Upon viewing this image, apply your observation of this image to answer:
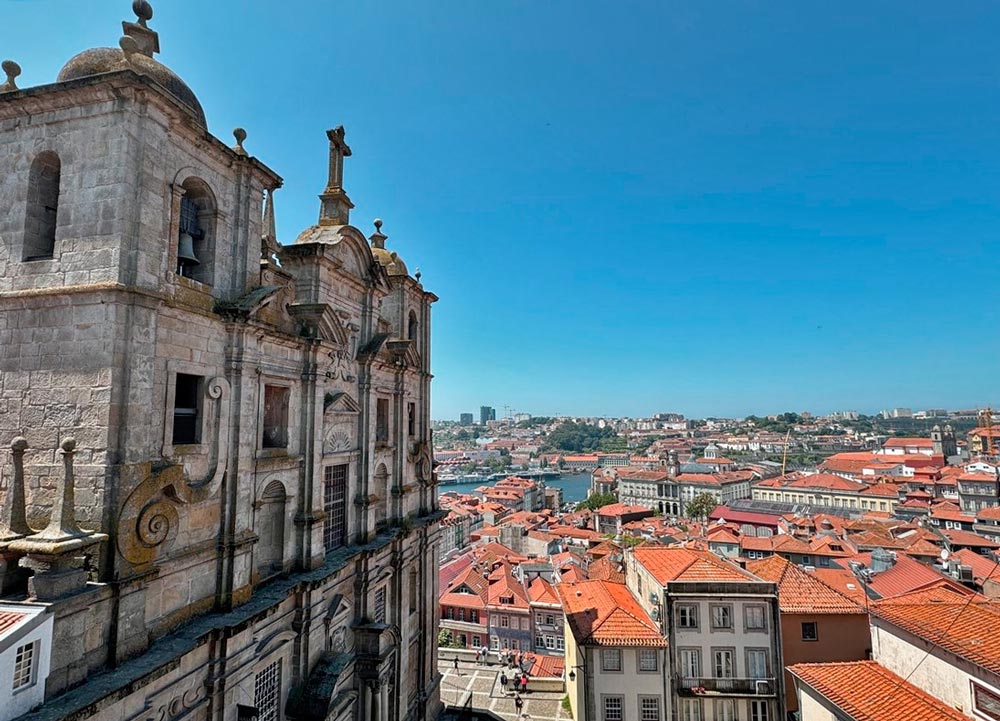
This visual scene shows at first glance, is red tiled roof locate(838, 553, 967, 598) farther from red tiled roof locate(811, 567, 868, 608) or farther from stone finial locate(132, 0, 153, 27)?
stone finial locate(132, 0, 153, 27)

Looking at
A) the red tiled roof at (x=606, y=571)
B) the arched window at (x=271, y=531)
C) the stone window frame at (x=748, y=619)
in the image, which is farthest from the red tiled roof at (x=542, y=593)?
the arched window at (x=271, y=531)

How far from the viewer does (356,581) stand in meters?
17.2

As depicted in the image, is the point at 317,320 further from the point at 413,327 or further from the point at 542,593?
the point at 542,593

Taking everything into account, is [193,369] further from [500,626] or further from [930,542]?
[930,542]

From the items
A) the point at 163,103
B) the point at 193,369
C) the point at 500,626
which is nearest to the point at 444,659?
the point at 500,626

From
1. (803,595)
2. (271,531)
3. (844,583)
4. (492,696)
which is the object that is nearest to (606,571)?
(492,696)

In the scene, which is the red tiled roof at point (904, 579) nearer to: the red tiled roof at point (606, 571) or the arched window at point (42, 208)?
the red tiled roof at point (606, 571)

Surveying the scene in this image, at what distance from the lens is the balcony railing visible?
21781 millimetres

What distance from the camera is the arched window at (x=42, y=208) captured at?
10086 millimetres

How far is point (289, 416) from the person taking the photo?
14.1 metres

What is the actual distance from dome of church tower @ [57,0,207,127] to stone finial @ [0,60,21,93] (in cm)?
69

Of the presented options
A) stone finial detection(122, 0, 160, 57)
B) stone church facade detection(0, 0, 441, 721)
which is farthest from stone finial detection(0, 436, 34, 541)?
stone finial detection(122, 0, 160, 57)

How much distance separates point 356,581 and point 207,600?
6735 millimetres

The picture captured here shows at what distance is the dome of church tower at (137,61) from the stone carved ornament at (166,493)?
6.19 metres
